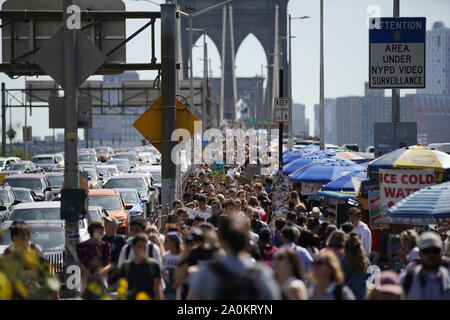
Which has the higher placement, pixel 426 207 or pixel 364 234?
pixel 426 207

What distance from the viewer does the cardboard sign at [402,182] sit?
580 inches

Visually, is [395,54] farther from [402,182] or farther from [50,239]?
[50,239]

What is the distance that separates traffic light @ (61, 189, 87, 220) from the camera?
12469 millimetres

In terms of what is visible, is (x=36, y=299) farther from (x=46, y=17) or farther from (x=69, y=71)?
(x=46, y=17)

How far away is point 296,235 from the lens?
10.9m

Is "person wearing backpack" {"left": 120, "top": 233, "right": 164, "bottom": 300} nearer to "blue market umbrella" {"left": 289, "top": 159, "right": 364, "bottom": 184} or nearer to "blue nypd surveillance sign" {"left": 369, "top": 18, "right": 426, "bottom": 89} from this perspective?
"blue nypd surveillance sign" {"left": 369, "top": 18, "right": 426, "bottom": 89}

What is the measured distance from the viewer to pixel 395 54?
1720cm

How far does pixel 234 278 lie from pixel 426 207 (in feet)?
20.3

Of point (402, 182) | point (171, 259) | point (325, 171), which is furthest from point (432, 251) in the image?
point (325, 171)

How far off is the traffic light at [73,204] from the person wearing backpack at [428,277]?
16.8 ft

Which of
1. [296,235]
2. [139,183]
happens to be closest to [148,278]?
[296,235]

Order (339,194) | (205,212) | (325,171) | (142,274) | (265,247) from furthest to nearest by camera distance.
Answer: (325,171)
(339,194)
(205,212)
(265,247)
(142,274)

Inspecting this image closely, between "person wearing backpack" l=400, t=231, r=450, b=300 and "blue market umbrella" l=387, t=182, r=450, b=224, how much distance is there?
322 cm

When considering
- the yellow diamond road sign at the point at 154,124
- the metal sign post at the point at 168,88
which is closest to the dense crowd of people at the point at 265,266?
the metal sign post at the point at 168,88
